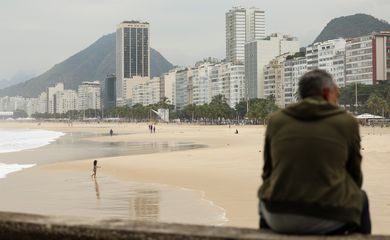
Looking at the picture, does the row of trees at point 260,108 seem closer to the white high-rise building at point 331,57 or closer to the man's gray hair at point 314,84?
the white high-rise building at point 331,57

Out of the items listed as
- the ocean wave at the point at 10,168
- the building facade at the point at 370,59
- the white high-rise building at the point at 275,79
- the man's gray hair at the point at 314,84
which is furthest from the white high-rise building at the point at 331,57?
the man's gray hair at the point at 314,84

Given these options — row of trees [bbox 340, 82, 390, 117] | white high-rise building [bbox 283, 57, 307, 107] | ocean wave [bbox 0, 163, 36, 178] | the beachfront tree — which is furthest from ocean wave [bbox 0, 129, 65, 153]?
white high-rise building [bbox 283, 57, 307, 107]

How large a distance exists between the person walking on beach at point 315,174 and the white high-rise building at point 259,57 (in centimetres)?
15515

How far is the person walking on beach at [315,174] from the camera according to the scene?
2.49m

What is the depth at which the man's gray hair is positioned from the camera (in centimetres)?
275

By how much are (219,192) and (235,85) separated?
155m

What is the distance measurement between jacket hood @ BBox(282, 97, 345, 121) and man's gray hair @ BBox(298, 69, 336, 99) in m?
0.15

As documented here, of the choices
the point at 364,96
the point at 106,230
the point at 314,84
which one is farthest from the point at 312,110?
the point at 364,96

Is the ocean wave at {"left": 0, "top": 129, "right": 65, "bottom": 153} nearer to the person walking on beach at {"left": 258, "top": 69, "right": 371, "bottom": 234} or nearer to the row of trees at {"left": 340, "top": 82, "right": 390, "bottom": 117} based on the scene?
the person walking on beach at {"left": 258, "top": 69, "right": 371, "bottom": 234}

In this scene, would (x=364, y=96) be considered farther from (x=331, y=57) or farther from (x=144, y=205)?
(x=144, y=205)

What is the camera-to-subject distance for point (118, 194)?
49.9 feet

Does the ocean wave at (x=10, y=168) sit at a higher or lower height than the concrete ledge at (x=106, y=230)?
lower

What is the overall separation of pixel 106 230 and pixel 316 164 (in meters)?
1.03

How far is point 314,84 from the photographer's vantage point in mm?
2756
